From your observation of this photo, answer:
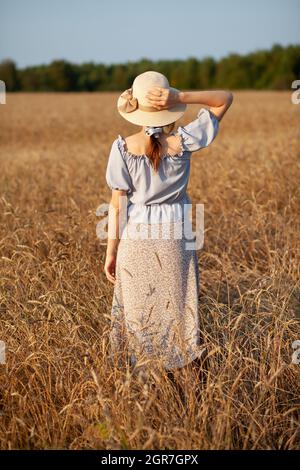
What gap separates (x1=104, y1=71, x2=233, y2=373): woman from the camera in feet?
7.58

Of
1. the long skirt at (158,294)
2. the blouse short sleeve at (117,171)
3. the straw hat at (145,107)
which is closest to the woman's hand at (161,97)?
the straw hat at (145,107)

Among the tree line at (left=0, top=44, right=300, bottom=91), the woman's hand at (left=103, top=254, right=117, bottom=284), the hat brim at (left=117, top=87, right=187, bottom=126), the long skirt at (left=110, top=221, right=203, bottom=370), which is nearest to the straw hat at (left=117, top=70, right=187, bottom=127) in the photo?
the hat brim at (left=117, top=87, right=187, bottom=126)

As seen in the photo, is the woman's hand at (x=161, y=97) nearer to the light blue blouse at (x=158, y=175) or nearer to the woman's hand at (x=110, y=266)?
the light blue blouse at (x=158, y=175)

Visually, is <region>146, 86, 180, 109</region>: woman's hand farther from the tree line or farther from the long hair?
the tree line

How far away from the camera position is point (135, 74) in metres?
51.6

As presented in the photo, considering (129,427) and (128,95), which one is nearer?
(129,427)

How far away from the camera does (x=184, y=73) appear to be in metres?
57.7

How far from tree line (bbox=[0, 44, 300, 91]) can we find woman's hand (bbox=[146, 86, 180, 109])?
4934cm

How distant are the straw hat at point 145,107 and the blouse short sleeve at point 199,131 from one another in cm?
8

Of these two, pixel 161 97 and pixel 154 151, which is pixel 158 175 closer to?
pixel 154 151

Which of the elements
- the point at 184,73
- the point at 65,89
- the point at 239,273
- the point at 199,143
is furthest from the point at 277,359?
the point at 184,73

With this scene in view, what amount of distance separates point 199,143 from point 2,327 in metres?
1.31
